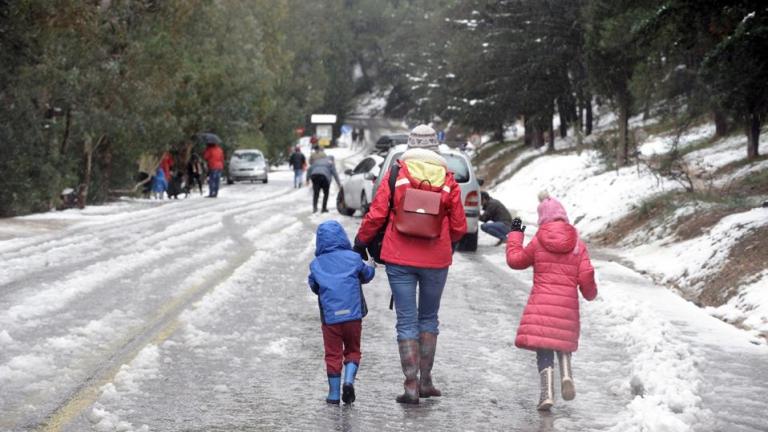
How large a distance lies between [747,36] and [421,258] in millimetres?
8991

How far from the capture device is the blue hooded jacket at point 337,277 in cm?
793

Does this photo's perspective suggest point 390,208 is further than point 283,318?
No

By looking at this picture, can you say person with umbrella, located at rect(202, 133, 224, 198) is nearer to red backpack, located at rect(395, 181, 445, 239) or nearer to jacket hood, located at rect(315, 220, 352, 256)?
jacket hood, located at rect(315, 220, 352, 256)

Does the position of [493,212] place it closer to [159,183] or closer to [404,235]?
[404,235]

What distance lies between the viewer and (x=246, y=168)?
5612cm

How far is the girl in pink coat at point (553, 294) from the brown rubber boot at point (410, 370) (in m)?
0.71

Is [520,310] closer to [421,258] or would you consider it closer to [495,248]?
[421,258]

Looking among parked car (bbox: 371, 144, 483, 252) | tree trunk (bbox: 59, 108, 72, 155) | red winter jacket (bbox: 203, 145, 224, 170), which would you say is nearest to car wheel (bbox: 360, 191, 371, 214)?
parked car (bbox: 371, 144, 483, 252)

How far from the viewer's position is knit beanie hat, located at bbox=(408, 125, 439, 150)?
8.27 metres

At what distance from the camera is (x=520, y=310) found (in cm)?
1299

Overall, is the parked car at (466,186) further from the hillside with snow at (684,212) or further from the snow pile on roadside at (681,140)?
the snow pile on roadside at (681,140)

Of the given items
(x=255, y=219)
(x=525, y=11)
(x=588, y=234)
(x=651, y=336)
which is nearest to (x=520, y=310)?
(x=651, y=336)

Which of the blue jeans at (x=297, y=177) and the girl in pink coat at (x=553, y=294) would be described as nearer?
the girl in pink coat at (x=553, y=294)

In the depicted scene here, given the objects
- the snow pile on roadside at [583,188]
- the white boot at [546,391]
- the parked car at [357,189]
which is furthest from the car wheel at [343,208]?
the white boot at [546,391]
